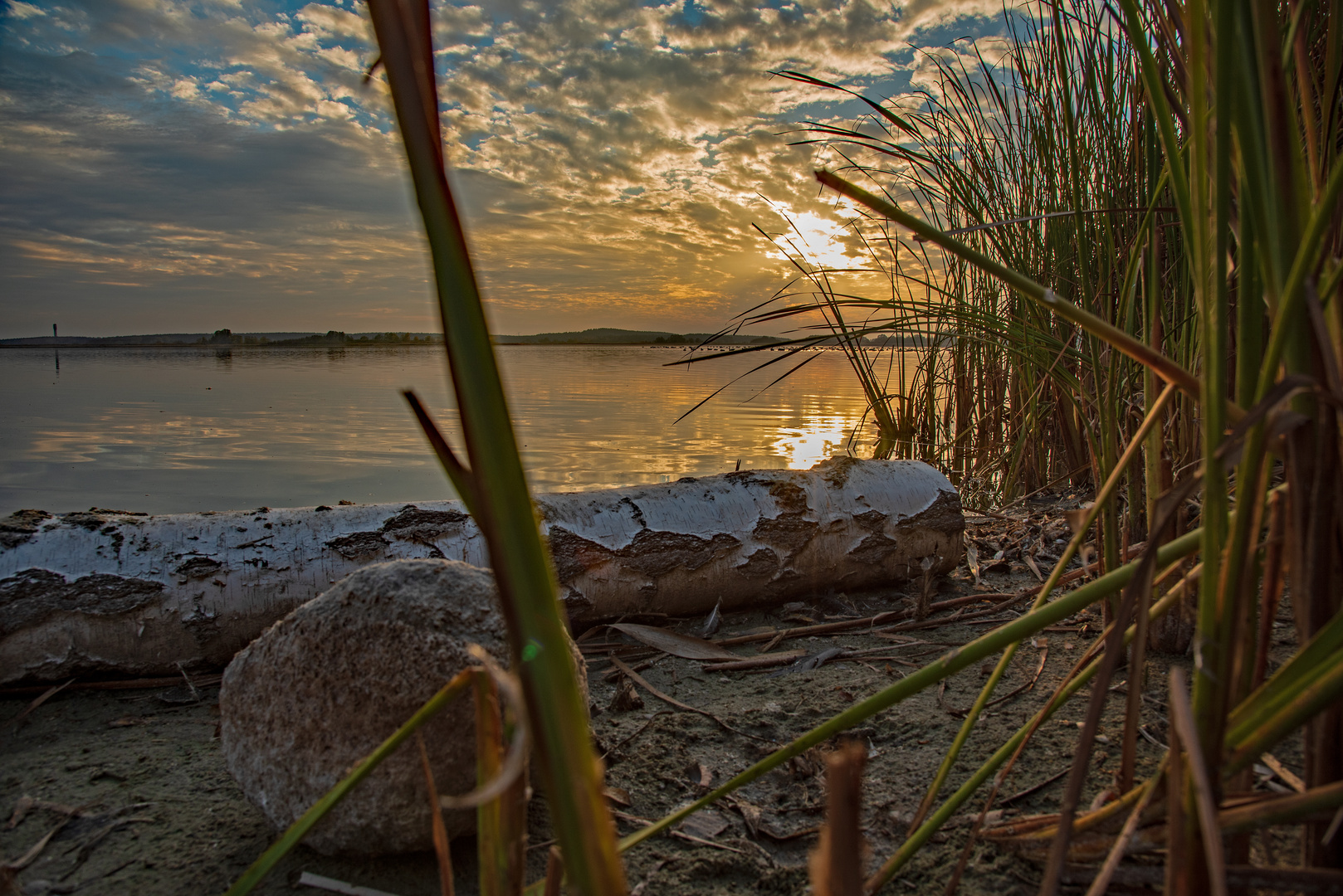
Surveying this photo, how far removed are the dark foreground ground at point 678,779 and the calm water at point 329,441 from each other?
3.33 ft

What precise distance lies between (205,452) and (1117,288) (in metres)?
7.13

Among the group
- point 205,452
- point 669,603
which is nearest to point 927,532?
point 669,603

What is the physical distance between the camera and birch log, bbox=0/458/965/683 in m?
2.30

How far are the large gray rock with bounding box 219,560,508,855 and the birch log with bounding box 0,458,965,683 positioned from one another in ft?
2.34

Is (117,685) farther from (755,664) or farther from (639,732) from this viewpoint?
(755,664)

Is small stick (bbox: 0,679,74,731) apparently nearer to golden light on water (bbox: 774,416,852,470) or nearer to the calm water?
the calm water

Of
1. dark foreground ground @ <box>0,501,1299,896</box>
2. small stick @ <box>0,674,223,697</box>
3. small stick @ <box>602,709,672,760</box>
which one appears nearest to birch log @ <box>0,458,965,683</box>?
small stick @ <box>0,674,223,697</box>

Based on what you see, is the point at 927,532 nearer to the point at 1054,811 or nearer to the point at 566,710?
the point at 1054,811

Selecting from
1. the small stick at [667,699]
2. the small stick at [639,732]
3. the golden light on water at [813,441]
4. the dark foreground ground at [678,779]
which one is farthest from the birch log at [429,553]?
the golden light on water at [813,441]

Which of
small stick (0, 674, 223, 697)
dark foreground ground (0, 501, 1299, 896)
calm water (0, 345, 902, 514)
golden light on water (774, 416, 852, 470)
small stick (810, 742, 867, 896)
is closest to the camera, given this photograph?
small stick (810, 742, 867, 896)

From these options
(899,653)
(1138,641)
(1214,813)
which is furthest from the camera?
(899,653)

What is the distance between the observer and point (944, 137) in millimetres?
4066

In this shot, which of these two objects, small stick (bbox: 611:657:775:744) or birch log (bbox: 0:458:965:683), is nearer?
small stick (bbox: 611:657:775:744)

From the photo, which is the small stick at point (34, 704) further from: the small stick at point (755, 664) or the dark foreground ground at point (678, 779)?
the small stick at point (755, 664)
